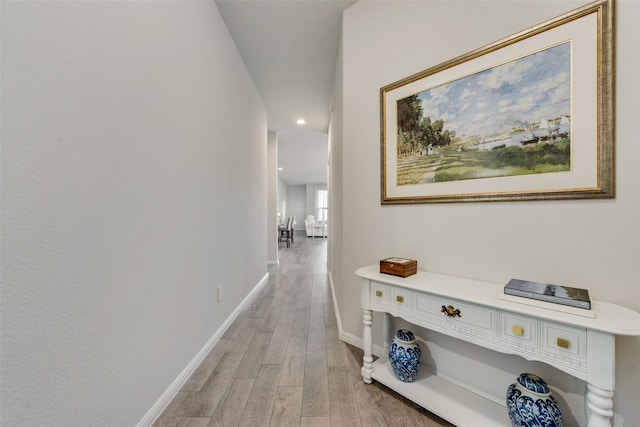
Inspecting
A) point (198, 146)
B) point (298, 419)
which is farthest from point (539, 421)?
point (198, 146)

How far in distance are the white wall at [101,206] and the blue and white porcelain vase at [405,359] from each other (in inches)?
49.9

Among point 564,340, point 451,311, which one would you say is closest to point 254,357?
point 451,311

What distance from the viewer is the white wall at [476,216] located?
96 centimetres

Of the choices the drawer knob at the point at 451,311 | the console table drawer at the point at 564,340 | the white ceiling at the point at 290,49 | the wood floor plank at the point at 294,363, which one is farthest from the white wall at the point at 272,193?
the console table drawer at the point at 564,340

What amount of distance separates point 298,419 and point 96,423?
0.82m

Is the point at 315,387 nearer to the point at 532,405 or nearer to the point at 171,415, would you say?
the point at 171,415

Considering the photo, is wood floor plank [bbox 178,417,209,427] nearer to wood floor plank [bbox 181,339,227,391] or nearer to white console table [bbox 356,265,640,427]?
wood floor plank [bbox 181,339,227,391]

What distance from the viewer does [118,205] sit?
1.00 m

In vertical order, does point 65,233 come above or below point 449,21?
below

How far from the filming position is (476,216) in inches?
51.9

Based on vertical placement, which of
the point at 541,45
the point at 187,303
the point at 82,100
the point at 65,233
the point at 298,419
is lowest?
the point at 298,419

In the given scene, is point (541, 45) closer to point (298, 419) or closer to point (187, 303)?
point (298, 419)

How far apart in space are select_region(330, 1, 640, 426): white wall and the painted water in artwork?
17cm

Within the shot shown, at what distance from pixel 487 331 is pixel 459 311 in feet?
0.40
